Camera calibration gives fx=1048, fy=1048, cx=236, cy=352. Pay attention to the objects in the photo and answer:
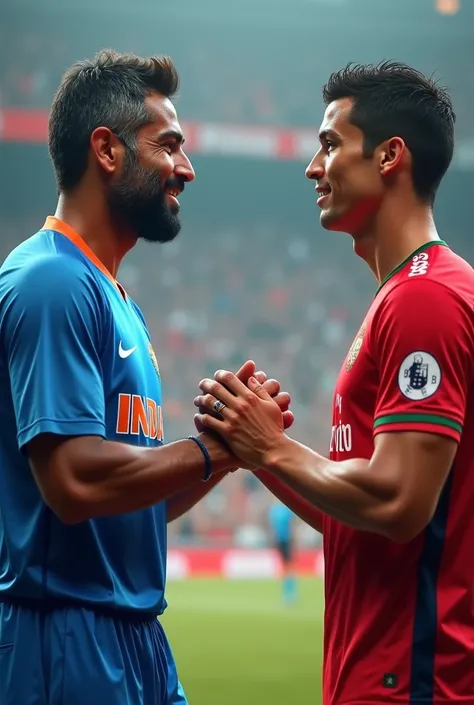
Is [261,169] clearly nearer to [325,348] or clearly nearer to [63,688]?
[325,348]

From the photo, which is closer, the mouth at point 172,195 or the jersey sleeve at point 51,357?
the jersey sleeve at point 51,357

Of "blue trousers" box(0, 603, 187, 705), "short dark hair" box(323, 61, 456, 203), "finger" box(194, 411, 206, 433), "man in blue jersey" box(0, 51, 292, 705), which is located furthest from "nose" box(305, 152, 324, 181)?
"blue trousers" box(0, 603, 187, 705)

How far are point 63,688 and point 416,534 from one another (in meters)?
1.02

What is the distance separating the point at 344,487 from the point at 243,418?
0.45 m

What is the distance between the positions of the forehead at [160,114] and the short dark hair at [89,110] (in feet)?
0.07

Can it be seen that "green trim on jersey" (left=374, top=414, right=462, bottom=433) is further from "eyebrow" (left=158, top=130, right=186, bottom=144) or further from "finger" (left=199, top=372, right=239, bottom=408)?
"eyebrow" (left=158, top=130, right=186, bottom=144)

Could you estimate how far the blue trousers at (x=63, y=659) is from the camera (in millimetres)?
2797

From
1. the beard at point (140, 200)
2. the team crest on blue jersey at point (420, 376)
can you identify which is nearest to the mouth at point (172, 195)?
the beard at point (140, 200)

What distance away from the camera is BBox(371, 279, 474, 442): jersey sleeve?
8.71 feet

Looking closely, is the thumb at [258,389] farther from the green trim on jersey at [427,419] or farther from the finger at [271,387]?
the green trim on jersey at [427,419]

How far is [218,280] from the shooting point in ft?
104

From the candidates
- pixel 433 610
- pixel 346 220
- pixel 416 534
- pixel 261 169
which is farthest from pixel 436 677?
pixel 261 169

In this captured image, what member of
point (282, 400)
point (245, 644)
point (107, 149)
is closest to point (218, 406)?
point (282, 400)

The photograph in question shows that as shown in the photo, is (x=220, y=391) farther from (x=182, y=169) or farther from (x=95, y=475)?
(x=182, y=169)
